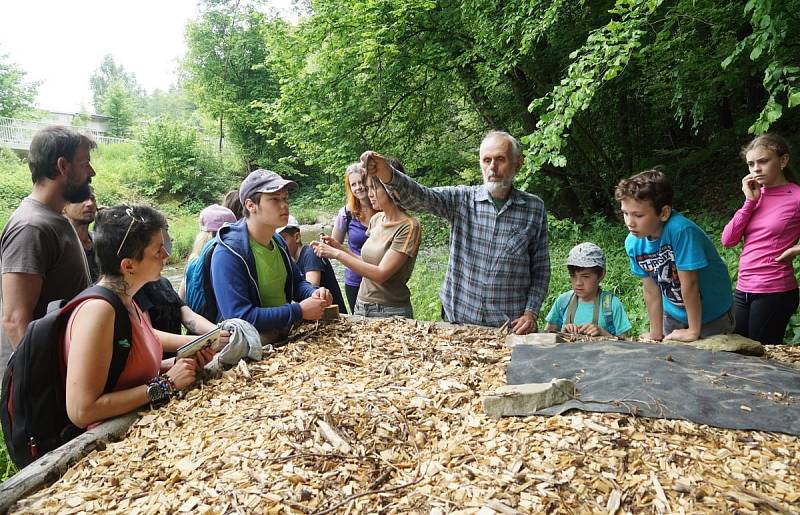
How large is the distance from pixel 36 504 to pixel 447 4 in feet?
31.3

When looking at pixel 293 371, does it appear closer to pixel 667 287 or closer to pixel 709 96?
pixel 667 287

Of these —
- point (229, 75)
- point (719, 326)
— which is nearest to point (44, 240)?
point (719, 326)

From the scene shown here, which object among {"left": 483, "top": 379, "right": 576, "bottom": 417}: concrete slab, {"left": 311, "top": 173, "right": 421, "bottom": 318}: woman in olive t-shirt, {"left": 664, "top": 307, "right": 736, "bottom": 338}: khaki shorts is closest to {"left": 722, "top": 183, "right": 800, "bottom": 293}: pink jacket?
{"left": 664, "top": 307, "right": 736, "bottom": 338}: khaki shorts

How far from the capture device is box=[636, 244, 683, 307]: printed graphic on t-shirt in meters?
2.84

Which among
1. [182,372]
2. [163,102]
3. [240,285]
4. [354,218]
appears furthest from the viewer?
[163,102]

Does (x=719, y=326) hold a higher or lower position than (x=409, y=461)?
higher

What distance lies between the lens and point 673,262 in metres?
2.83

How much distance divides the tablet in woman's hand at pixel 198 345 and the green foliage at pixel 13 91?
1362 inches

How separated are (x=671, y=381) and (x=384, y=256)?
6.58 feet

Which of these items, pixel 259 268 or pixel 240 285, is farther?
pixel 259 268

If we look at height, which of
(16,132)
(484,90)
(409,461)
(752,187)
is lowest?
(409,461)

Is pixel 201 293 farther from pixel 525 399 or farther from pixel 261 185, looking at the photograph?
pixel 525 399

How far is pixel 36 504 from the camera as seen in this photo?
1.65 meters

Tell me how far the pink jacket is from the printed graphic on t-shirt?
30.0 inches
